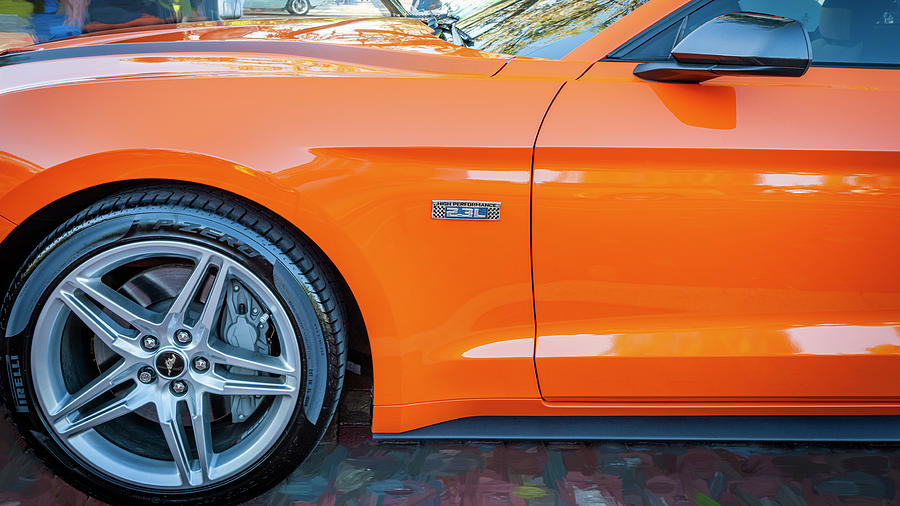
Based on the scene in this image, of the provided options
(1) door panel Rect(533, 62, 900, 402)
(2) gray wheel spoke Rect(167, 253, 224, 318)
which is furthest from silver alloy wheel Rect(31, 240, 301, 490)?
(1) door panel Rect(533, 62, 900, 402)

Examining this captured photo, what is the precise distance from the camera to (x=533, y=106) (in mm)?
1412

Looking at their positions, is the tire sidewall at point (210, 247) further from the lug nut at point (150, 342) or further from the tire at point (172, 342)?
the lug nut at point (150, 342)

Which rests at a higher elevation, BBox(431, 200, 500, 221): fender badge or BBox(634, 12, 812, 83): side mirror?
BBox(634, 12, 812, 83): side mirror

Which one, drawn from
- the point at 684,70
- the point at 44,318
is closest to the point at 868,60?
the point at 684,70

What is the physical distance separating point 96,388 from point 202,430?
0.87 ft

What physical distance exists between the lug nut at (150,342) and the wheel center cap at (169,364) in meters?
0.02

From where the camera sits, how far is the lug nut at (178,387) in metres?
1.53

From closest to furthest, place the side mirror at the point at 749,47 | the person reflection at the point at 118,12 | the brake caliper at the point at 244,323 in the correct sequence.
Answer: the side mirror at the point at 749,47 < the brake caliper at the point at 244,323 < the person reflection at the point at 118,12

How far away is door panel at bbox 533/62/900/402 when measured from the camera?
139cm

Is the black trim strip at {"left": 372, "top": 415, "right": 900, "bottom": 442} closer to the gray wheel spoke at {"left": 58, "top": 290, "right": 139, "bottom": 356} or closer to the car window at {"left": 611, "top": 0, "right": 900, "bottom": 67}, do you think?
the gray wheel spoke at {"left": 58, "top": 290, "right": 139, "bottom": 356}

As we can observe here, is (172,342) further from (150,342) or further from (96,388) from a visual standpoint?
(96,388)

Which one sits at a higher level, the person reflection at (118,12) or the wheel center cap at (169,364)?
the person reflection at (118,12)

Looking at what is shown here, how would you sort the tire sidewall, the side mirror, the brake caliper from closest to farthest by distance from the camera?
the side mirror < the tire sidewall < the brake caliper

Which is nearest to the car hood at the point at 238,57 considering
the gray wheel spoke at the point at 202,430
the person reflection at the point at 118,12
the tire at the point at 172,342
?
the tire at the point at 172,342
